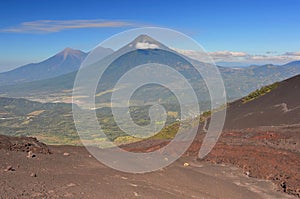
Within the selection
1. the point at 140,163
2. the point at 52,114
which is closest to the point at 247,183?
the point at 140,163

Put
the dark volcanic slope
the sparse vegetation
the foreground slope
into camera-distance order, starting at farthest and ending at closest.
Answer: the sparse vegetation, the dark volcanic slope, the foreground slope

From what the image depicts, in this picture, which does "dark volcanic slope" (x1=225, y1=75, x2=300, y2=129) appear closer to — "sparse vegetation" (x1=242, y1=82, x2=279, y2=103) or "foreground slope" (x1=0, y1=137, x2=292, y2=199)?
"sparse vegetation" (x1=242, y1=82, x2=279, y2=103)

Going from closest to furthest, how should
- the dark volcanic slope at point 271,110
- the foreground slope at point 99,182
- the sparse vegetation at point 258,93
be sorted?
the foreground slope at point 99,182, the dark volcanic slope at point 271,110, the sparse vegetation at point 258,93

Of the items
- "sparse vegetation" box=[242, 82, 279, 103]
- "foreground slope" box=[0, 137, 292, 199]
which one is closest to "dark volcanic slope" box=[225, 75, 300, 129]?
"sparse vegetation" box=[242, 82, 279, 103]

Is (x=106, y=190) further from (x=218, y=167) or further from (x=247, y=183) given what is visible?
(x=218, y=167)

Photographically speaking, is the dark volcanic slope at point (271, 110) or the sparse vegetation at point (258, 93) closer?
the dark volcanic slope at point (271, 110)

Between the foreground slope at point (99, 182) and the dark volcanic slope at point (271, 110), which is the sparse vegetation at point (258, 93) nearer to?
the dark volcanic slope at point (271, 110)

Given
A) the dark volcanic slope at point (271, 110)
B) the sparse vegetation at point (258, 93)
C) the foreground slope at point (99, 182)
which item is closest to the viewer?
the foreground slope at point (99, 182)

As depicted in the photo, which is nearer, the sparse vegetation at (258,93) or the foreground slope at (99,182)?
the foreground slope at (99,182)

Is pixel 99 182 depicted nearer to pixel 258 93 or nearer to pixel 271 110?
pixel 271 110

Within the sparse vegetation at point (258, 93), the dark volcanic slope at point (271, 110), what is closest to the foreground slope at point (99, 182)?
the dark volcanic slope at point (271, 110)
